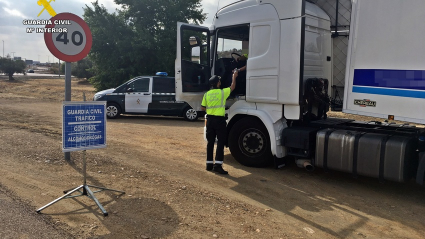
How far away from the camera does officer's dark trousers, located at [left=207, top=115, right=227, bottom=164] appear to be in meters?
6.44

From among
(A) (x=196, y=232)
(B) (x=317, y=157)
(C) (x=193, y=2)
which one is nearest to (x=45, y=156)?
(A) (x=196, y=232)

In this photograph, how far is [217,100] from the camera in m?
6.38

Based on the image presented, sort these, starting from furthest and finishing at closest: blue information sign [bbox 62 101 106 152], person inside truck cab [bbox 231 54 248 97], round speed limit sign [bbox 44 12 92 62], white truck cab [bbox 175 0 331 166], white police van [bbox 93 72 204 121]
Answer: white police van [bbox 93 72 204 121]
person inside truck cab [bbox 231 54 248 97]
white truck cab [bbox 175 0 331 166]
round speed limit sign [bbox 44 12 92 62]
blue information sign [bbox 62 101 106 152]

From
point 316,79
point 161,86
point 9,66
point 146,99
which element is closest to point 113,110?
point 146,99

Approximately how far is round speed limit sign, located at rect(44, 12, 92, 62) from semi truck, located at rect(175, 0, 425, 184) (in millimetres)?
1983

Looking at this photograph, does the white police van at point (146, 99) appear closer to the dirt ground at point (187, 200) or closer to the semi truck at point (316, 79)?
the dirt ground at point (187, 200)

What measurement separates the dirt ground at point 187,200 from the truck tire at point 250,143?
0.19 metres

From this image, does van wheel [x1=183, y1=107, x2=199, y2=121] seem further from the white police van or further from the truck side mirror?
the truck side mirror

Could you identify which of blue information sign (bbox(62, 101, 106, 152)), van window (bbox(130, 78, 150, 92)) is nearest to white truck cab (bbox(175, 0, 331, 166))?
blue information sign (bbox(62, 101, 106, 152))

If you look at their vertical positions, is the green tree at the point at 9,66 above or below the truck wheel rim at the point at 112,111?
above

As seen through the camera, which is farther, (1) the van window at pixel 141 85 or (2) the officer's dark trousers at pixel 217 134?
(1) the van window at pixel 141 85

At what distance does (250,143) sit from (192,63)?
2.08m

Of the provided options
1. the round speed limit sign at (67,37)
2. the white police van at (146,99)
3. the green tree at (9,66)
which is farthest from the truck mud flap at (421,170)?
the green tree at (9,66)

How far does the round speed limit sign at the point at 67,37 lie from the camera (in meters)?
5.18
